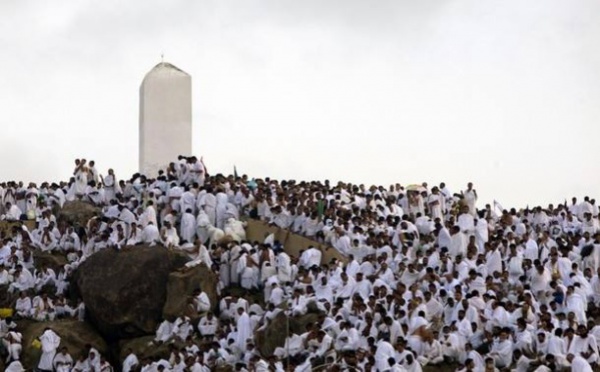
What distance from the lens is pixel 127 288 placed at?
5041 cm

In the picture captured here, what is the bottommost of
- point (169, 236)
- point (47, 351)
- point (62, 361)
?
point (62, 361)

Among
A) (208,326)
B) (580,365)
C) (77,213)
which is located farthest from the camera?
(77,213)

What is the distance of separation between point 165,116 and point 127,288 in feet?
42.6

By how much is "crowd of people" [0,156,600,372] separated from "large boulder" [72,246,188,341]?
2.09 feet

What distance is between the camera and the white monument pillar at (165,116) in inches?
2450

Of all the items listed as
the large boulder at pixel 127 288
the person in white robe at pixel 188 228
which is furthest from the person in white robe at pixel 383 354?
the person in white robe at pixel 188 228

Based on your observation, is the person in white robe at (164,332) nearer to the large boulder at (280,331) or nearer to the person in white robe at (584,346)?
the large boulder at (280,331)

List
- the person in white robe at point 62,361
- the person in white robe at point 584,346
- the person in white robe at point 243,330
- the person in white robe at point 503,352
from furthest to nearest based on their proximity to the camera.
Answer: the person in white robe at point 62,361
the person in white robe at point 243,330
the person in white robe at point 503,352
the person in white robe at point 584,346

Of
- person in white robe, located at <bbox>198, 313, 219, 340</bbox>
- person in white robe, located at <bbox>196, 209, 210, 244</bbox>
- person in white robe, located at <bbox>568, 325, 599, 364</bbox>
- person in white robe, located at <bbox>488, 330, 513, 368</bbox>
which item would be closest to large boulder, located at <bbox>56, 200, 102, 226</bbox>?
person in white robe, located at <bbox>196, 209, 210, 244</bbox>

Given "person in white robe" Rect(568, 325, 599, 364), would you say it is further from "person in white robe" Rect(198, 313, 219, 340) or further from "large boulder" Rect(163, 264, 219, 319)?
"large boulder" Rect(163, 264, 219, 319)

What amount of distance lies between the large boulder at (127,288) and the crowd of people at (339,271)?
638 millimetres

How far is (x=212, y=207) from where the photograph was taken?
5388cm

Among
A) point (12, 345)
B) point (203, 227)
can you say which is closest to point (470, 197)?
point (203, 227)

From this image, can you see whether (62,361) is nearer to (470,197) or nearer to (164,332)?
(164,332)
